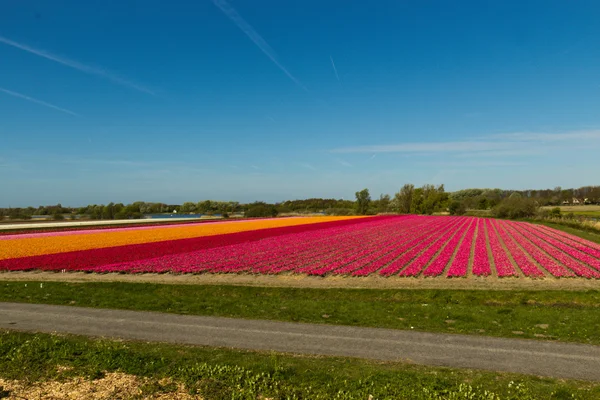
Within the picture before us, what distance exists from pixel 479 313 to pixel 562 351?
447 cm

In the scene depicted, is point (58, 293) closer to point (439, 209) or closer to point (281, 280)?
point (281, 280)

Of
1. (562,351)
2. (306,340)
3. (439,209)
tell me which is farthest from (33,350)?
(439,209)

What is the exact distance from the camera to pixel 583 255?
106ft

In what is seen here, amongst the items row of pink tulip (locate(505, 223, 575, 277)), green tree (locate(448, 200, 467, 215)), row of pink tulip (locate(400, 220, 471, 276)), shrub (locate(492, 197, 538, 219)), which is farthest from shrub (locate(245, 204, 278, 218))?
row of pink tulip (locate(505, 223, 575, 277))

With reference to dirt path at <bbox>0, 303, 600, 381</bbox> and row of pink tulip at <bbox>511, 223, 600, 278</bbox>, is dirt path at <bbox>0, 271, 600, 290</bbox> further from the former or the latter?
dirt path at <bbox>0, 303, 600, 381</bbox>

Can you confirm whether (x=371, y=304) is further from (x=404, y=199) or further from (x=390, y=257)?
(x=404, y=199)

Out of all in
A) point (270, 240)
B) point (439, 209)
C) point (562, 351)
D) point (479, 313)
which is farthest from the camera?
point (439, 209)

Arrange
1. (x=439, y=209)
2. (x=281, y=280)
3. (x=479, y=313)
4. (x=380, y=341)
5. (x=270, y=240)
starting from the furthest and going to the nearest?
(x=439, y=209) < (x=270, y=240) < (x=281, y=280) < (x=479, y=313) < (x=380, y=341)

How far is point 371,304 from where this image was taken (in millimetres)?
17422

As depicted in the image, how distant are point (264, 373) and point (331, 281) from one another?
50.7 ft

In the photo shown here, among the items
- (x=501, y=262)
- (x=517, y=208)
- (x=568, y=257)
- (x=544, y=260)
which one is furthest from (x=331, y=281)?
(x=517, y=208)

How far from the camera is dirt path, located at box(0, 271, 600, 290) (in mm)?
22375

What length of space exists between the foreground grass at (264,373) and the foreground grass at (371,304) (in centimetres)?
393

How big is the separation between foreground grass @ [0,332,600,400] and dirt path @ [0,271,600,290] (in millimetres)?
12560
